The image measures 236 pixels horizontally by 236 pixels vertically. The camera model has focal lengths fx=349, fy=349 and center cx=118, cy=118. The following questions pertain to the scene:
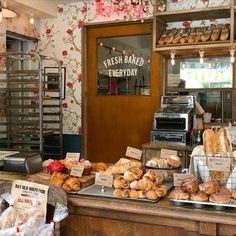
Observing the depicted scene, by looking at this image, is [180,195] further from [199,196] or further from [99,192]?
[99,192]

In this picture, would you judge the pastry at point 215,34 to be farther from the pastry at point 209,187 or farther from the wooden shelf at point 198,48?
the pastry at point 209,187

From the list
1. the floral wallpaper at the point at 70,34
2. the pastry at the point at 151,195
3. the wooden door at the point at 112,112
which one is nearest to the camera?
the pastry at the point at 151,195

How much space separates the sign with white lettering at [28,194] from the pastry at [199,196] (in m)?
0.69

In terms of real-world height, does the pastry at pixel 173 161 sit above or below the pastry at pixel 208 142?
below

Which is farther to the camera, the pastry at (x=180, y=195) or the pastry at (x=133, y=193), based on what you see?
the pastry at (x=133, y=193)

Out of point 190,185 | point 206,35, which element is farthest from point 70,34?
point 190,185

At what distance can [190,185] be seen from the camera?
1516 millimetres

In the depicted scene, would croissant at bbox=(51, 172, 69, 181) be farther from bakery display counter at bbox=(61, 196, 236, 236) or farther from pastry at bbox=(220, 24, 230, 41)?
pastry at bbox=(220, 24, 230, 41)

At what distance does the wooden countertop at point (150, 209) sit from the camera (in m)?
1.40

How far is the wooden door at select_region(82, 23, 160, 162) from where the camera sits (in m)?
4.45

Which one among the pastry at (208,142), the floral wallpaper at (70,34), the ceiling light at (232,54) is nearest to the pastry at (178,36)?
the ceiling light at (232,54)

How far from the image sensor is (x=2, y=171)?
2.02 m

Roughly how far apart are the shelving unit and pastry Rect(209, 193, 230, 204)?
8.39 feet

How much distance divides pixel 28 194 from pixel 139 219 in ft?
1.86
